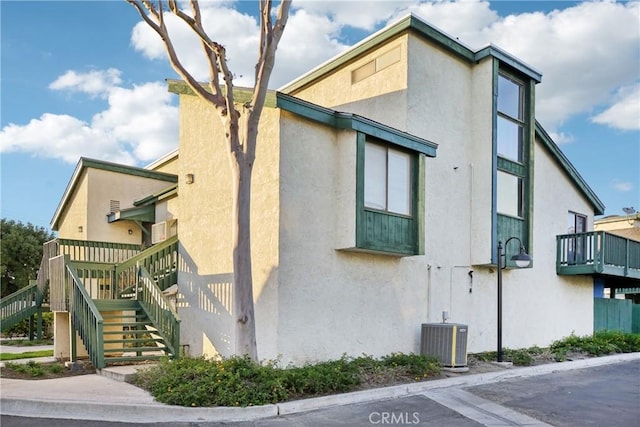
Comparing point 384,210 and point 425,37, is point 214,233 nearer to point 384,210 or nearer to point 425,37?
point 384,210

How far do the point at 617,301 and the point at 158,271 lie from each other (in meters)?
18.1

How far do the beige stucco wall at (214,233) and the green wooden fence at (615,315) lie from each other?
15024 millimetres

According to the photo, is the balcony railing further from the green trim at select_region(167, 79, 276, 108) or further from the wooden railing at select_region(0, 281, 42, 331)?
the wooden railing at select_region(0, 281, 42, 331)

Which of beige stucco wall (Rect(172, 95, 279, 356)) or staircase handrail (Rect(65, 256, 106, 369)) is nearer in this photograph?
staircase handrail (Rect(65, 256, 106, 369))

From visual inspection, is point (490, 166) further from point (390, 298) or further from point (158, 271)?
point (158, 271)

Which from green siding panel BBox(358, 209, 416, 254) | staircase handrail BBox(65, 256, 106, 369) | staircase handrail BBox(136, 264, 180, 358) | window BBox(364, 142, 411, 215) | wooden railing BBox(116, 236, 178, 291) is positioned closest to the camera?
staircase handrail BBox(65, 256, 106, 369)

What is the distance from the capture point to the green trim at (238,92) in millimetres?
10812

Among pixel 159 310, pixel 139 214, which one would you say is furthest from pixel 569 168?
pixel 139 214

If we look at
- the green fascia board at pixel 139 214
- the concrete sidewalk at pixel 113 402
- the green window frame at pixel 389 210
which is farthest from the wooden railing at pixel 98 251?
the green window frame at pixel 389 210

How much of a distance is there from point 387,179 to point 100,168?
12058 millimetres

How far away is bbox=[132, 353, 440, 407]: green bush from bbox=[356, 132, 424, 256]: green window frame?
2.78m

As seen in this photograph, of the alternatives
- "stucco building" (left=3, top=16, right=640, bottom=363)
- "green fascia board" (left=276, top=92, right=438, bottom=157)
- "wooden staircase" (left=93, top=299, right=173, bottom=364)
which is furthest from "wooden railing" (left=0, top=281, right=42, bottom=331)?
"green fascia board" (left=276, top=92, right=438, bottom=157)

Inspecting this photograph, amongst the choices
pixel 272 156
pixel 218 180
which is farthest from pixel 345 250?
pixel 218 180

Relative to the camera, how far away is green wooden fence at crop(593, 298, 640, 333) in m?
20.6
